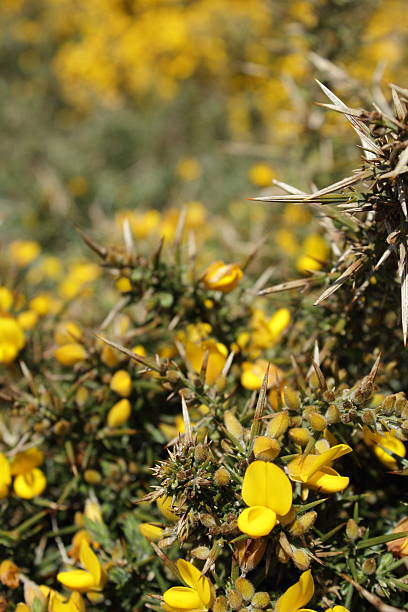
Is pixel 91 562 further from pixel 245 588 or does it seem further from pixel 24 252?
pixel 24 252

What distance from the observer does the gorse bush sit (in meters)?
0.73

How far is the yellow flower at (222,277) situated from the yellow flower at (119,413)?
0.29 m

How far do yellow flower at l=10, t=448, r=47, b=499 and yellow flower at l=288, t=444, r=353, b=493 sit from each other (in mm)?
527

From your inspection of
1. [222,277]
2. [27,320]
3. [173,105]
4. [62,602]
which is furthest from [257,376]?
[173,105]

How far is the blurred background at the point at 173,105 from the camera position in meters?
2.00

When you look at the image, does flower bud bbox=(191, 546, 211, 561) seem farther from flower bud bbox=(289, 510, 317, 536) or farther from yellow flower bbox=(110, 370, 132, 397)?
yellow flower bbox=(110, 370, 132, 397)

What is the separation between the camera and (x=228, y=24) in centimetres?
440

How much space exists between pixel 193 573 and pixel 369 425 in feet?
1.06

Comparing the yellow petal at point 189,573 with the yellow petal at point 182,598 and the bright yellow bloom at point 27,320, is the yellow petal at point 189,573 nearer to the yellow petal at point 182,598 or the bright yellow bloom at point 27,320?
the yellow petal at point 182,598

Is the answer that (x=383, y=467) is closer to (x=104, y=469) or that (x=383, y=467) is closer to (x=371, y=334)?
(x=371, y=334)

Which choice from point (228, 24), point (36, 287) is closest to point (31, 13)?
point (228, 24)

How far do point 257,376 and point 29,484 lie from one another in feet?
1.60

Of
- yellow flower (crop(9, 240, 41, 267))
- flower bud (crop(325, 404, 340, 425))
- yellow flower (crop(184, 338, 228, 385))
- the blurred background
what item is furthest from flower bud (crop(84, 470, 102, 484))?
Result: yellow flower (crop(9, 240, 41, 267))

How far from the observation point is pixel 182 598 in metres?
0.70
